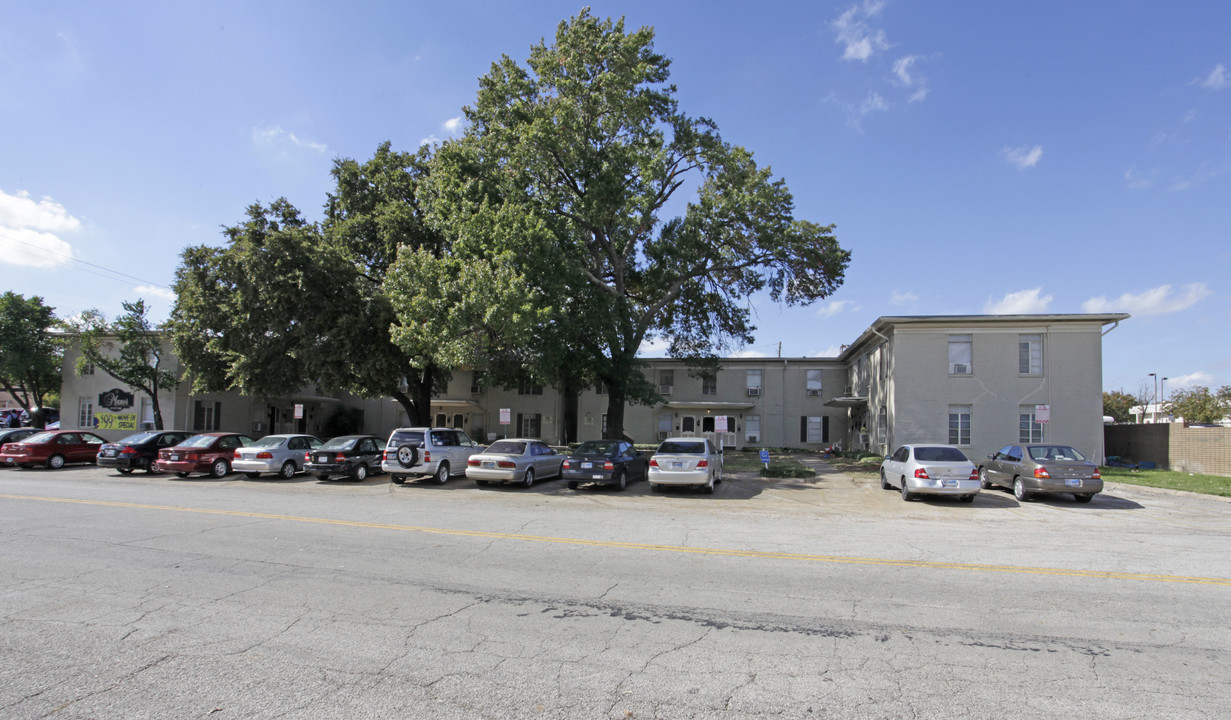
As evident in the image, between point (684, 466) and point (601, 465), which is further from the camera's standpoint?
point (601, 465)

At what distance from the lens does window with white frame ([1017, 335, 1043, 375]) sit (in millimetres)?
26234

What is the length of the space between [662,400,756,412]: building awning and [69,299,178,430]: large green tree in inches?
1093

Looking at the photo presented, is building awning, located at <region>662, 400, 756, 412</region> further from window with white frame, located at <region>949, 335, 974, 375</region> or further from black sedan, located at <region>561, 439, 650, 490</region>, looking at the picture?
black sedan, located at <region>561, 439, 650, 490</region>

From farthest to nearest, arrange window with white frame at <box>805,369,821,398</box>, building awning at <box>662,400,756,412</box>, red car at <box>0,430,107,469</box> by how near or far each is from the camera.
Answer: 1. window with white frame at <box>805,369,821,398</box>
2. building awning at <box>662,400,756,412</box>
3. red car at <box>0,430,107,469</box>

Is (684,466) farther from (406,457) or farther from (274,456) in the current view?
(274,456)

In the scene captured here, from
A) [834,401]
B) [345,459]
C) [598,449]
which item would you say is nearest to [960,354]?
[834,401]

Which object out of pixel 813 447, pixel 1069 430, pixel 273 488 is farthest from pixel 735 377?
pixel 273 488

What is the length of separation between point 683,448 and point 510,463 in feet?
15.6

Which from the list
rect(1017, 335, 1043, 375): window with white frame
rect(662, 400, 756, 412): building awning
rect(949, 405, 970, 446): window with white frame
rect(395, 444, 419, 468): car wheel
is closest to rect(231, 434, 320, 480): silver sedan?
rect(395, 444, 419, 468): car wheel

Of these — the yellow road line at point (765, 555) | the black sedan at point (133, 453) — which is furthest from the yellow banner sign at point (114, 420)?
the yellow road line at point (765, 555)

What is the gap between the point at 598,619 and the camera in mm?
5621

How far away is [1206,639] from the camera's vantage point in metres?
5.32

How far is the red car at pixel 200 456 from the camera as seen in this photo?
66.6 ft

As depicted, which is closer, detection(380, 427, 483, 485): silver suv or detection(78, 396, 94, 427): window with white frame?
detection(380, 427, 483, 485): silver suv
